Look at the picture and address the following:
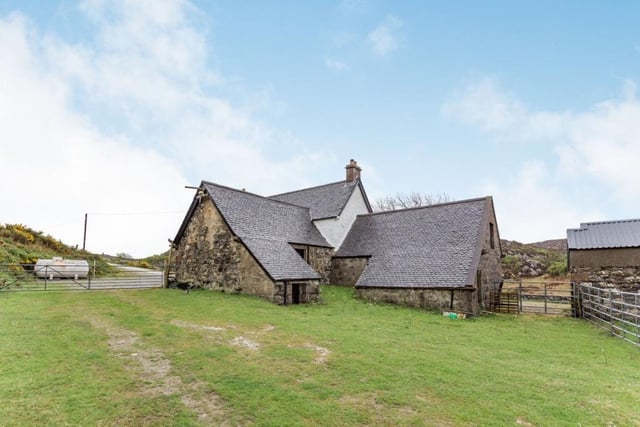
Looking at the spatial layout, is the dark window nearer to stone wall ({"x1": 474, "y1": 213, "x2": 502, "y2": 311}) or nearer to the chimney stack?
stone wall ({"x1": 474, "y1": 213, "x2": 502, "y2": 311})

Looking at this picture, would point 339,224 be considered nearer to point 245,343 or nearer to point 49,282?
point 245,343

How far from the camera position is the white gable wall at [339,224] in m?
25.5

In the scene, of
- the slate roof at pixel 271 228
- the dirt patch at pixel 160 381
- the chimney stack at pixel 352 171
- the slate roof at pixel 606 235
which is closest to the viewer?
the dirt patch at pixel 160 381

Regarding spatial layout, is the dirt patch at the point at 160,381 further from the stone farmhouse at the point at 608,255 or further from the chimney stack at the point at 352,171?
the chimney stack at the point at 352,171

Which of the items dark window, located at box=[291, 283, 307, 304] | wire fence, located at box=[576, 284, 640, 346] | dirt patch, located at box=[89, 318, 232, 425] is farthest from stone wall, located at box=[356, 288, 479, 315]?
dirt patch, located at box=[89, 318, 232, 425]

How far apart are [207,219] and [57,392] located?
16.0 m

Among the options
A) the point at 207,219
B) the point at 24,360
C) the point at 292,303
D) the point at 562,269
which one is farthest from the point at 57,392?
the point at 562,269

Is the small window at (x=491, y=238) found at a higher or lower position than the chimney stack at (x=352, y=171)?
lower

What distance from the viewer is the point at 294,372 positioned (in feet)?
23.8

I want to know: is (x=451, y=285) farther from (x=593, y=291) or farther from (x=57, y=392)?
(x=57, y=392)

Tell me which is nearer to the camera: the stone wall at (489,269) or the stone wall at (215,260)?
the stone wall at (215,260)

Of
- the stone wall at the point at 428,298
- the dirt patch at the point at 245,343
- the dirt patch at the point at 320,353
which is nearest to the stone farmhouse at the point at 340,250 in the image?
the stone wall at the point at 428,298

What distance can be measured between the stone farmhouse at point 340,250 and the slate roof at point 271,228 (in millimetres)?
77

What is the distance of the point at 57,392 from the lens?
599 cm
